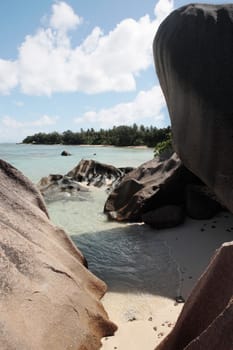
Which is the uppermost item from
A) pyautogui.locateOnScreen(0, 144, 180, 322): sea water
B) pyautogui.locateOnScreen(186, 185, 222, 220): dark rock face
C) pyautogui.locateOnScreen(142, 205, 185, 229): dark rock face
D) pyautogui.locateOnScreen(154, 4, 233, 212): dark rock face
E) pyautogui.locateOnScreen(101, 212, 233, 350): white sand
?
pyautogui.locateOnScreen(154, 4, 233, 212): dark rock face

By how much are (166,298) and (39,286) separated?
197cm

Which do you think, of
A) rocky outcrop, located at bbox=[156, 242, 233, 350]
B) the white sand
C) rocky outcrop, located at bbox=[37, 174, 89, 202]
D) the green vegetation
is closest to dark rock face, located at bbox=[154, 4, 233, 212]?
the white sand

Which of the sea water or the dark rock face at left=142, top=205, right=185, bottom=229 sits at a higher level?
the dark rock face at left=142, top=205, right=185, bottom=229

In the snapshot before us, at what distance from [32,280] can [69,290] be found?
1.41 feet

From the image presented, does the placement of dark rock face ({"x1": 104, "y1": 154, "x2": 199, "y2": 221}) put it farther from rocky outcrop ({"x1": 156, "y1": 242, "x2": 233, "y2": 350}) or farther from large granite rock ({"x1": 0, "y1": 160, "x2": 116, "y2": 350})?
rocky outcrop ({"x1": 156, "y1": 242, "x2": 233, "y2": 350})

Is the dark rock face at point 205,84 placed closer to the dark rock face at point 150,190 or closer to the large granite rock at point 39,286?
the dark rock face at point 150,190

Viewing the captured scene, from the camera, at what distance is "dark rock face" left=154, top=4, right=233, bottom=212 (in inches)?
217

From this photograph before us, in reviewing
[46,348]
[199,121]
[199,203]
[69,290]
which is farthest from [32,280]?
[199,203]

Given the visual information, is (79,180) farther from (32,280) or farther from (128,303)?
(32,280)

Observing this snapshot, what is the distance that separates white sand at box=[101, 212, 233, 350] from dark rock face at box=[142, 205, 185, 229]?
170 millimetres

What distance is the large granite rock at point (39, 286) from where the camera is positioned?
2840 millimetres

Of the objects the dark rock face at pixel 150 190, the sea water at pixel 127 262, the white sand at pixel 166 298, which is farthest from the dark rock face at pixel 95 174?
the white sand at pixel 166 298

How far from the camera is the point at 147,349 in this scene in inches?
134

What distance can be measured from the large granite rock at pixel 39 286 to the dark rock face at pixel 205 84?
2.58 m
